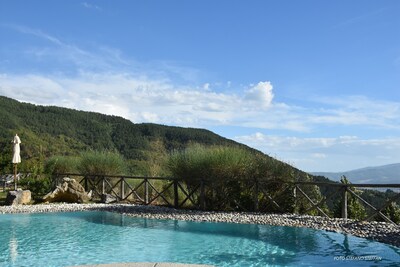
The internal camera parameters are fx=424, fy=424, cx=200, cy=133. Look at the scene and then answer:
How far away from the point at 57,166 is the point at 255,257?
1337cm

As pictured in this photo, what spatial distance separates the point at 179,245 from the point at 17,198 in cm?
852

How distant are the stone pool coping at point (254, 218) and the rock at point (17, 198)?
1.56 feet

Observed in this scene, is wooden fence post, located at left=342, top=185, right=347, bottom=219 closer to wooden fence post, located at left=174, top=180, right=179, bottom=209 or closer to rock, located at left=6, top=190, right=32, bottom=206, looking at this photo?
wooden fence post, located at left=174, top=180, right=179, bottom=209

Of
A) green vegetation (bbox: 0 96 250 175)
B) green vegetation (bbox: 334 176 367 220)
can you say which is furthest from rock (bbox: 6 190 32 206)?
green vegetation (bbox: 0 96 250 175)

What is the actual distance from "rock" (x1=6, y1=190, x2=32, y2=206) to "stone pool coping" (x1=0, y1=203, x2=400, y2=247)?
1.56 feet

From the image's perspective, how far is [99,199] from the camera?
16266mm

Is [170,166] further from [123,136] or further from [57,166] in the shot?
Result: [123,136]

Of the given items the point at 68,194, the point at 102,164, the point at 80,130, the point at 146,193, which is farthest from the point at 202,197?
the point at 80,130

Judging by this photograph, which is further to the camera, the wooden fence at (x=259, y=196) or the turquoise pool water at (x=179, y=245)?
the wooden fence at (x=259, y=196)

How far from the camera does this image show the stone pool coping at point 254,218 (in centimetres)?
917

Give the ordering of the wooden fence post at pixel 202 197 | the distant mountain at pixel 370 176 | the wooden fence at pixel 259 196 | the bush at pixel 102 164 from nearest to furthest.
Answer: the wooden fence at pixel 259 196 < the wooden fence post at pixel 202 197 < the bush at pixel 102 164 < the distant mountain at pixel 370 176

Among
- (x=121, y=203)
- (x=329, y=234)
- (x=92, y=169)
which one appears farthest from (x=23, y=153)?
(x=329, y=234)

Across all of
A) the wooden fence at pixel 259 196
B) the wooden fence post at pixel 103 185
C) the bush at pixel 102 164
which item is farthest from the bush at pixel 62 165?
the wooden fence at pixel 259 196

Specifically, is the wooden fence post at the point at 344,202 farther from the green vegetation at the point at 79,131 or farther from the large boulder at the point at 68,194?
the green vegetation at the point at 79,131
